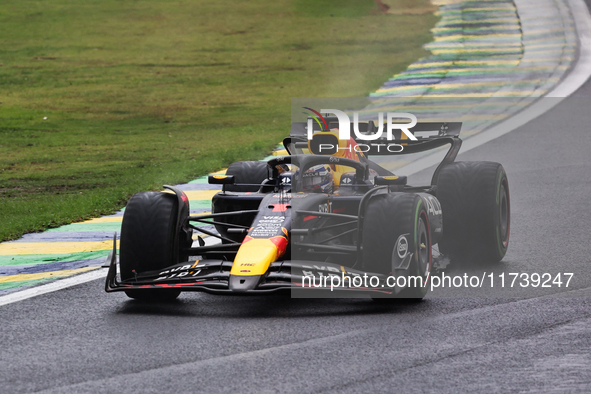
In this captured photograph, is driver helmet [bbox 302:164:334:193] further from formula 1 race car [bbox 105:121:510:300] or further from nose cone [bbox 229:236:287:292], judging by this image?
nose cone [bbox 229:236:287:292]

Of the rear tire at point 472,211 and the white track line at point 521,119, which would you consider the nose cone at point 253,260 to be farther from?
the rear tire at point 472,211

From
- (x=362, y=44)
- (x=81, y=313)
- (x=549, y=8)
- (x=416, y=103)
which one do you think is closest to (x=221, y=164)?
(x=416, y=103)

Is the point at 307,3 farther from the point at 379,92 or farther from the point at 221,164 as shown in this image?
the point at 221,164

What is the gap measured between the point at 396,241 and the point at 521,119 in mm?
9710

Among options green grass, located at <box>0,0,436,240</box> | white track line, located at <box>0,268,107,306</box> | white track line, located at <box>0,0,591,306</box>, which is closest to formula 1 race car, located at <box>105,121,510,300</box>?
white track line, located at <box>0,268,107,306</box>

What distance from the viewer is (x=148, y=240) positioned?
6164 mm

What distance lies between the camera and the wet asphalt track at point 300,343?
4.43 m

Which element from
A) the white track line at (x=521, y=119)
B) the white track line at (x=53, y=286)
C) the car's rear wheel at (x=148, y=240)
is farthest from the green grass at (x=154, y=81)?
the car's rear wheel at (x=148, y=240)

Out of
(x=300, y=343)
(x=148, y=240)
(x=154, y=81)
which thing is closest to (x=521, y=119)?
(x=148, y=240)

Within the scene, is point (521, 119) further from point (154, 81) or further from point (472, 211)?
point (154, 81)

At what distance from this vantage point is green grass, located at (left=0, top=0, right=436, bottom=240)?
12461 mm

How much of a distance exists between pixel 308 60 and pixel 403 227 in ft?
62.7

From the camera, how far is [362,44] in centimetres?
2597

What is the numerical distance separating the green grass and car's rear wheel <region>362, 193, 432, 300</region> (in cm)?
413
